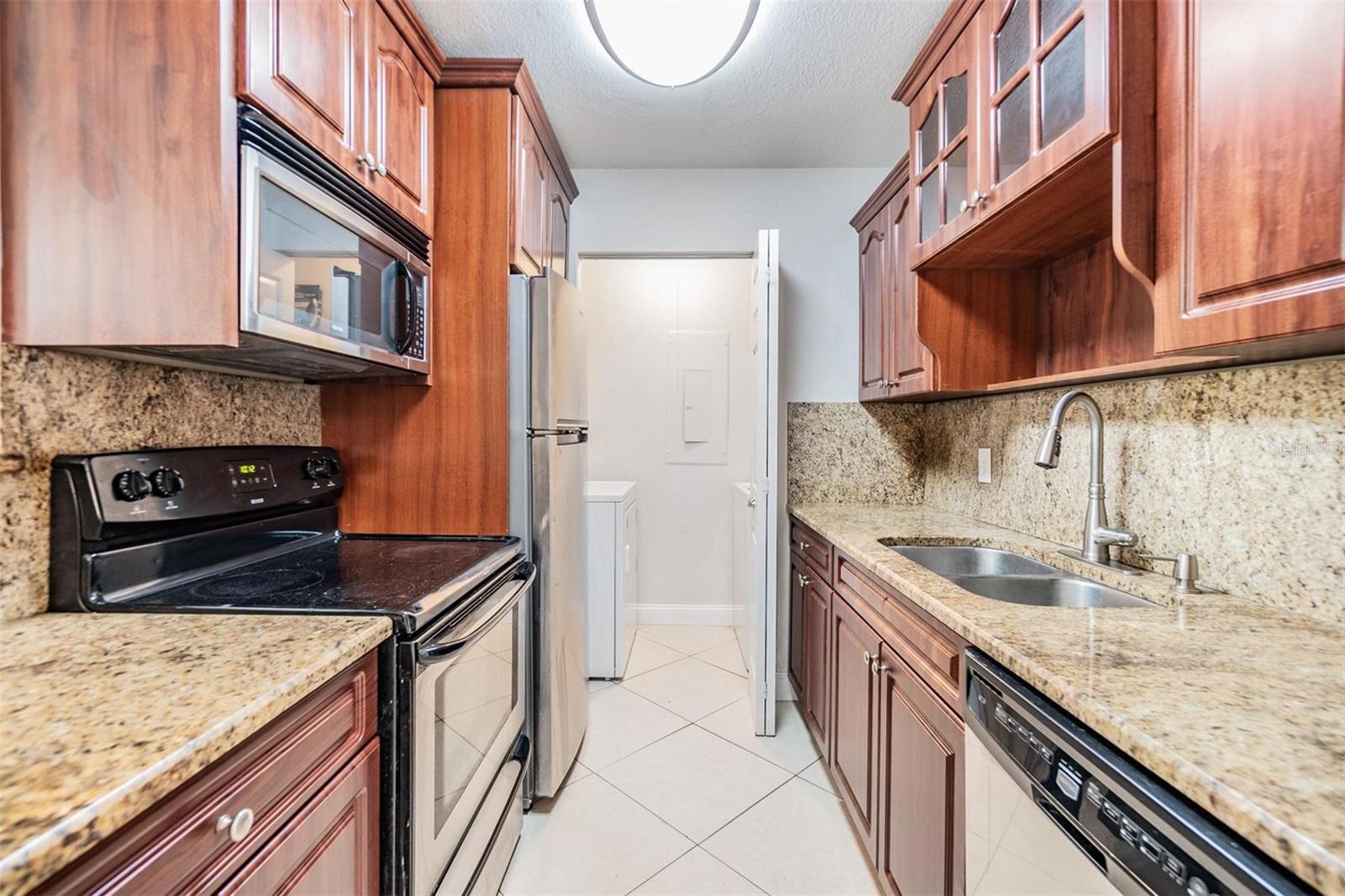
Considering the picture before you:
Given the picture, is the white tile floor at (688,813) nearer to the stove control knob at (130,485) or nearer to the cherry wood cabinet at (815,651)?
the cherry wood cabinet at (815,651)

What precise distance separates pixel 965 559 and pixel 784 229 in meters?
1.73

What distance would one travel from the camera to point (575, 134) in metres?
2.48

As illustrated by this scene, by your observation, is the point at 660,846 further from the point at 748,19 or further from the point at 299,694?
the point at 748,19

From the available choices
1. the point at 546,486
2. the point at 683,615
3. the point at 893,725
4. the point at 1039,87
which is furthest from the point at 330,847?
the point at 683,615

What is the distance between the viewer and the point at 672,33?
5.12ft

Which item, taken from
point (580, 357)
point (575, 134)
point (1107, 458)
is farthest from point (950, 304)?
point (575, 134)

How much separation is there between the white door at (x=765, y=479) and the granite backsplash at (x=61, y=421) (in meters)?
1.68

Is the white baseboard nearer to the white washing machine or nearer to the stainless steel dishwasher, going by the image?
the white washing machine

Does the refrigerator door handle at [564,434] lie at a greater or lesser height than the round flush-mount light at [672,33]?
lesser

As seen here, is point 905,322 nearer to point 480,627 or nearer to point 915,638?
point 915,638

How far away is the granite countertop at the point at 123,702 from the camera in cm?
49

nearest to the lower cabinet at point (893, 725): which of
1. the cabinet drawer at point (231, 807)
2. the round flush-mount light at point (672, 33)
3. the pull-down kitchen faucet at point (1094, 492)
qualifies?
the pull-down kitchen faucet at point (1094, 492)

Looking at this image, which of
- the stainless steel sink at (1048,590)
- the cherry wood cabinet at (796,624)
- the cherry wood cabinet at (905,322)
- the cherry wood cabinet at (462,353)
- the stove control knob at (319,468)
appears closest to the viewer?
the stainless steel sink at (1048,590)

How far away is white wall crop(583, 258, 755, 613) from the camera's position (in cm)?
371
